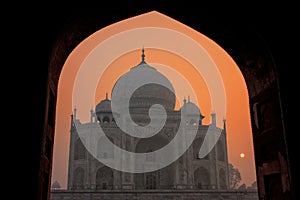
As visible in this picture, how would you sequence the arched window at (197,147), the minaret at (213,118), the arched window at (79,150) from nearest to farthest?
the arched window at (79,150) → the arched window at (197,147) → the minaret at (213,118)

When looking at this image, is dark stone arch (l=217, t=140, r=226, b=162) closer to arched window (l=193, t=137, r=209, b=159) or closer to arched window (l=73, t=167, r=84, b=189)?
arched window (l=193, t=137, r=209, b=159)

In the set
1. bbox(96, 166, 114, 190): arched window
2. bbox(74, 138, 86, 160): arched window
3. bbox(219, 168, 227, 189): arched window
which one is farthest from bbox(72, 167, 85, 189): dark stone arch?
bbox(219, 168, 227, 189): arched window

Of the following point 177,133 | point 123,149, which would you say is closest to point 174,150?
point 177,133

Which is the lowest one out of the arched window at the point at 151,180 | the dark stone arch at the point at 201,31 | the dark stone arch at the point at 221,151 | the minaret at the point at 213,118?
the arched window at the point at 151,180

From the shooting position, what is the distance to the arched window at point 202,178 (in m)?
25.5

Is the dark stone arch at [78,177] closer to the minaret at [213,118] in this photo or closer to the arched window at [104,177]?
the arched window at [104,177]

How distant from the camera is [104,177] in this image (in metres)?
25.0

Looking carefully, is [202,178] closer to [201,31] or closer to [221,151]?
[221,151]

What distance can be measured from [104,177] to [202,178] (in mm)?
7822

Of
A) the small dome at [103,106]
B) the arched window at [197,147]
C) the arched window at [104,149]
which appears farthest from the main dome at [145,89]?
A: the arched window at [104,149]

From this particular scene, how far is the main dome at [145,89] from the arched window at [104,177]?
558cm

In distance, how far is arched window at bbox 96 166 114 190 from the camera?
973 inches

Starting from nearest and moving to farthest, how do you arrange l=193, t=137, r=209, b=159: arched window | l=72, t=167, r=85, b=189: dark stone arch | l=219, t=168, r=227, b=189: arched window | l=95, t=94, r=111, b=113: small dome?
l=72, t=167, r=85, b=189: dark stone arch < l=193, t=137, r=209, b=159: arched window < l=219, t=168, r=227, b=189: arched window < l=95, t=94, r=111, b=113: small dome

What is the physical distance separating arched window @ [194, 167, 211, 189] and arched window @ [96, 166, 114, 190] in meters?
6.66
